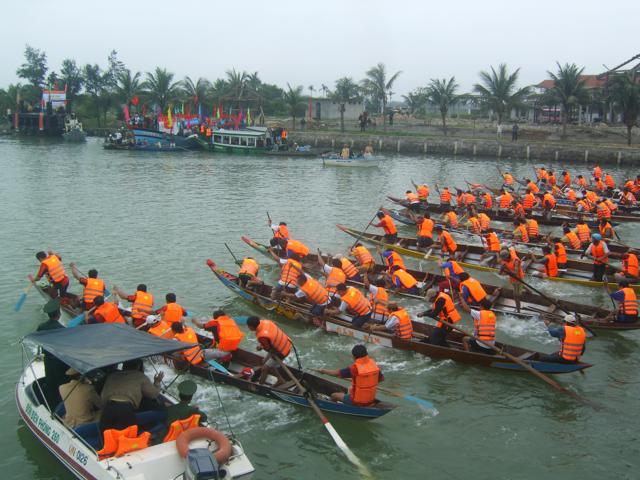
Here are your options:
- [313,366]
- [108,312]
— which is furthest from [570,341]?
[108,312]

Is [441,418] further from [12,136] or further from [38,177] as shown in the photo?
[12,136]

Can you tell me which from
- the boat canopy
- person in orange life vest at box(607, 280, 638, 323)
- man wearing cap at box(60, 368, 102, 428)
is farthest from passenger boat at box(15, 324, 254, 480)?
person in orange life vest at box(607, 280, 638, 323)

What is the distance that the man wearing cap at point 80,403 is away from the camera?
897 centimetres

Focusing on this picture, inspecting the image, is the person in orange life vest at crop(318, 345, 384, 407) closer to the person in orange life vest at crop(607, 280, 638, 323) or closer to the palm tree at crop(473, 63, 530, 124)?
the person in orange life vest at crop(607, 280, 638, 323)

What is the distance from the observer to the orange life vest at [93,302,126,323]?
12.9 meters

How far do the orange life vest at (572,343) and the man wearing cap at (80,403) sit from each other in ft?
30.1

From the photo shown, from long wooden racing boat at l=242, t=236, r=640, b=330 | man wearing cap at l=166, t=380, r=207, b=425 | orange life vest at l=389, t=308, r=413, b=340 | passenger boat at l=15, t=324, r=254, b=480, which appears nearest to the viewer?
passenger boat at l=15, t=324, r=254, b=480

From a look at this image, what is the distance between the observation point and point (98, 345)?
9125mm

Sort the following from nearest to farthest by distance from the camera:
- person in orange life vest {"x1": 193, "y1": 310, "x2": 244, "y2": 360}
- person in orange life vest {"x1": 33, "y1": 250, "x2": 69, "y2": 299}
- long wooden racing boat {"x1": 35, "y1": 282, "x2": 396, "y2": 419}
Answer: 1. long wooden racing boat {"x1": 35, "y1": 282, "x2": 396, "y2": 419}
2. person in orange life vest {"x1": 193, "y1": 310, "x2": 244, "y2": 360}
3. person in orange life vest {"x1": 33, "y1": 250, "x2": 69, "y2": 299}

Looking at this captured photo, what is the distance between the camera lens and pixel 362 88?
74500mm

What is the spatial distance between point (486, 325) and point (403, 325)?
1880mm

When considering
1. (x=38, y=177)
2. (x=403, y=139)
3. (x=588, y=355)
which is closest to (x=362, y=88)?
(x=403, y=139)

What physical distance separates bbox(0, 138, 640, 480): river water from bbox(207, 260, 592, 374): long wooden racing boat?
26 cm

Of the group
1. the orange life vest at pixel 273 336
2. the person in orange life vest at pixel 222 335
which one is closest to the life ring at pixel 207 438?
the orange life vest at pixel 273 336
